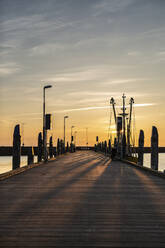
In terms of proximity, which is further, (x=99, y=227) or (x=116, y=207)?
(x=116, y=207)

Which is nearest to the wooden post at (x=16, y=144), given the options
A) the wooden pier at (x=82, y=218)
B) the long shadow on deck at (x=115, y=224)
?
the wooden pier at (x=82, y=218)

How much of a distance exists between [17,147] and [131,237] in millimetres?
23901

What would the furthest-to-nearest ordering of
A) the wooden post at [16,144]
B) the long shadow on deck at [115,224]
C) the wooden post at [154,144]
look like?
1. the wooden post at [154,144]
2. the wooden post at [16,144]
3. the long shadow on deck at [115,224]

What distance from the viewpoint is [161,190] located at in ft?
47.3

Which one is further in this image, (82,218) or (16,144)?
(16,144)

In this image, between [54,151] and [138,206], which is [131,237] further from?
[54,151]

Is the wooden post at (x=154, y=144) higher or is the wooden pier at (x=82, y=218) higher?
the wooden post at (x=154, y=144)

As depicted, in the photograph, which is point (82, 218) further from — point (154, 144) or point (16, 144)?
point (154, 144)

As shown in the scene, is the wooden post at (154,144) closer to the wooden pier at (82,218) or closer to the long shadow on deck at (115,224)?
the wooden pier at (82,218)

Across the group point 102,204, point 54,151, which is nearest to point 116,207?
point 102,204

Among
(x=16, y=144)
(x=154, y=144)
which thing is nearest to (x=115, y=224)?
(x=16, y=144)

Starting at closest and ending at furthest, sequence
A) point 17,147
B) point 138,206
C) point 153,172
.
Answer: point 138,206, point 153,172, point 17,147

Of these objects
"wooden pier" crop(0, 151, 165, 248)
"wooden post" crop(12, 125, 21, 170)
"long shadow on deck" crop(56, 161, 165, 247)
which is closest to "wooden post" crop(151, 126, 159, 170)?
"wooden post" crop(12, 125, 21, 170)

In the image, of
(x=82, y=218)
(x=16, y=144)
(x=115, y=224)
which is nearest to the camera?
(x=115, y=224)
